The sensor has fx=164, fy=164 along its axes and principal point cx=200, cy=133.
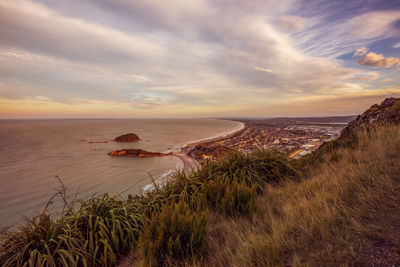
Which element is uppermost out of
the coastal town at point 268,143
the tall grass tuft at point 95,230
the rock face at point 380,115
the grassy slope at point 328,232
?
the rock face at point 380,115

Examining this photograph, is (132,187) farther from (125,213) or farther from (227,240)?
(227,240)

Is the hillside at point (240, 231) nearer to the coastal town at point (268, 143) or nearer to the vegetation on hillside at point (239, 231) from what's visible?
the vegetation on hillside at point (239, 231)

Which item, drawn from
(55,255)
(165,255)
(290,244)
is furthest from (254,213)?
(55,255)

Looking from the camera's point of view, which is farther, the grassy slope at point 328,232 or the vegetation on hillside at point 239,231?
the vegetation on hillside at point 239,231

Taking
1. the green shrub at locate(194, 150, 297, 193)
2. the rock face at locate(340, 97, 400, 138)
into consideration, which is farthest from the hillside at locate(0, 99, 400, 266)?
the rock face at locate(340, 97, 400, 138)

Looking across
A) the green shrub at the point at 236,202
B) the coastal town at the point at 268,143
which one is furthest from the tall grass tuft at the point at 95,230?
the coastal town at the point at 268,143

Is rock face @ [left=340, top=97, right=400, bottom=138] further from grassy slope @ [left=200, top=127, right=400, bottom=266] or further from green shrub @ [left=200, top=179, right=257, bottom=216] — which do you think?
green shrub @ [left=200, top=179, right=257, bottom=216]

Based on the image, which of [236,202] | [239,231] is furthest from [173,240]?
[236,202]

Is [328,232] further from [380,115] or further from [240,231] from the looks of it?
[380,115]
